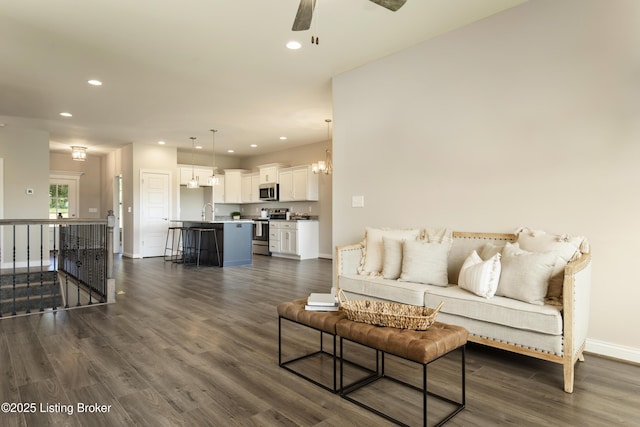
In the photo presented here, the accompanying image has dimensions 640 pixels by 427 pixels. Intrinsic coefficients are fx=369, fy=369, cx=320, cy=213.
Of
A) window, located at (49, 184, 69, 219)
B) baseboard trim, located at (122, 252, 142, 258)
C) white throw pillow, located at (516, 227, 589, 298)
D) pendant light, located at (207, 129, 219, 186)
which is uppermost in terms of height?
pendant light, located at (207, 129, 219, 186)

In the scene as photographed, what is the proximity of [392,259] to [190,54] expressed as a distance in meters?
3.02

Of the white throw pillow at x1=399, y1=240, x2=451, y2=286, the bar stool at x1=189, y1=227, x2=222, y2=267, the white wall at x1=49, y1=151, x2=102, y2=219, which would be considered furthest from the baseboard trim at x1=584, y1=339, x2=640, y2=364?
the white wall at x1=49, y1=151, x2=102, y2=219

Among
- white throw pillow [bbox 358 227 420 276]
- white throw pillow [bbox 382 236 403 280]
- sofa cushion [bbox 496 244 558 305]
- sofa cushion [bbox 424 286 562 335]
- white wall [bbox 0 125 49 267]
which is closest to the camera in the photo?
sofa cushion [bbox 424 286 562 335]

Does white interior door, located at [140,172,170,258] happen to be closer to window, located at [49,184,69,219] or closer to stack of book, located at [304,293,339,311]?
window, located at [49,184,69,219]

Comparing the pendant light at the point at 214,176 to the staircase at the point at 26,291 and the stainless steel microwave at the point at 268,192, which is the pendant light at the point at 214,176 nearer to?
the stainless steel microwave at the point at 268,192

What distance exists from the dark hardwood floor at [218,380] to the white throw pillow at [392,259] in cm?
88

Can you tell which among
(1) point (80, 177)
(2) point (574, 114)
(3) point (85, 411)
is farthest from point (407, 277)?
(1) point (80, 177)

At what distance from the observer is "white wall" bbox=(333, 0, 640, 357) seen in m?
2.67

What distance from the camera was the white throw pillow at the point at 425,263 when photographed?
10.3 ft

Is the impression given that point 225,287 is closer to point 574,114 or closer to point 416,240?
point 416,240

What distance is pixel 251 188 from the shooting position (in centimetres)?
1041

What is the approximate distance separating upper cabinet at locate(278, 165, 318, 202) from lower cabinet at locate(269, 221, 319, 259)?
0.66 meters

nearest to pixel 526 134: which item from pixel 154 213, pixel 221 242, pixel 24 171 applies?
pixel 221 242

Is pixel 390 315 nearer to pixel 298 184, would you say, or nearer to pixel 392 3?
pixel 392 3
